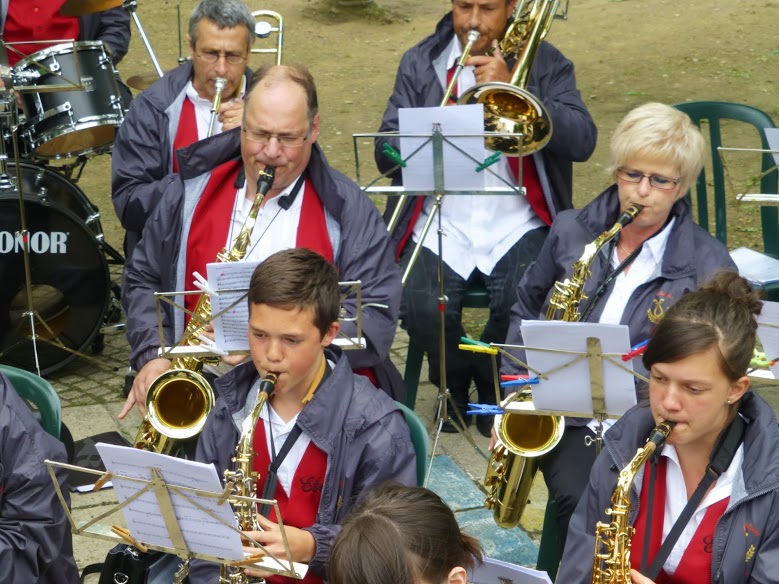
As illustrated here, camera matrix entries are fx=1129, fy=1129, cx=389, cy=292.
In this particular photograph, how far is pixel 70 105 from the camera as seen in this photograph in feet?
17.6

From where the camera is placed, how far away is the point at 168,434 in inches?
143

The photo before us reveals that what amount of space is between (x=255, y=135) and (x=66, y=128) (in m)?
1.95

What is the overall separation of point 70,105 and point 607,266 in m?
2.85

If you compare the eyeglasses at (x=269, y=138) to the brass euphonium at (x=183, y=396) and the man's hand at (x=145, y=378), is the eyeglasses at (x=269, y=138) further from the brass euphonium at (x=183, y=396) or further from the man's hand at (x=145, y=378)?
the man's hand at (x=145, y=378)

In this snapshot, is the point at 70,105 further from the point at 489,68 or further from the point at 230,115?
the point at 489,68

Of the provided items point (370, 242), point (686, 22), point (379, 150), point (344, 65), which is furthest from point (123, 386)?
point (686, 22)

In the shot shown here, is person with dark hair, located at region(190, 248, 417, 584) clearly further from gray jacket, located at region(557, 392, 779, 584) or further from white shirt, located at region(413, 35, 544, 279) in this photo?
white shirt, located at region(413, 35, 544, 279)

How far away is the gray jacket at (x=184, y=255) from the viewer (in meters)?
3.80

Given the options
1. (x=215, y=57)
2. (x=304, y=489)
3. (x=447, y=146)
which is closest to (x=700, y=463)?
(x=304, y=489)

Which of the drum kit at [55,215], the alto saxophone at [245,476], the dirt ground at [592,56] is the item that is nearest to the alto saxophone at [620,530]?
the alto saxophone at [245,476]

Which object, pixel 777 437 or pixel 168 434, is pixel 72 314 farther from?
pixel 777 437

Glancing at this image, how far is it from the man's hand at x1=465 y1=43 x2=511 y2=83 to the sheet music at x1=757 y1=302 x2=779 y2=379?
1.78 metres

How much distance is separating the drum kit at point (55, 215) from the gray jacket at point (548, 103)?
1512 millimetres

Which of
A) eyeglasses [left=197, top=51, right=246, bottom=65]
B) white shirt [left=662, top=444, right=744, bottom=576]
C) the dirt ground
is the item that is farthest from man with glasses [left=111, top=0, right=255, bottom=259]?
white shirt [left=662, top=444, right=744, bottom=576]
